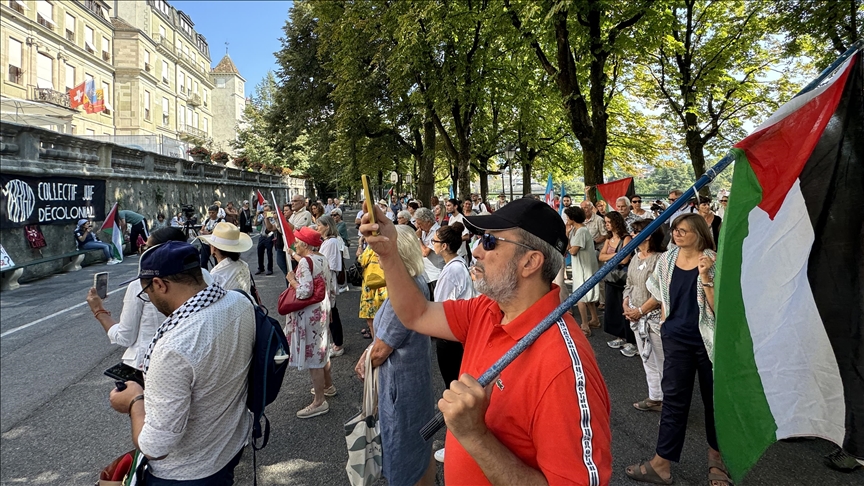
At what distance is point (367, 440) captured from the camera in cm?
288

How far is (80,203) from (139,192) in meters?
3.84

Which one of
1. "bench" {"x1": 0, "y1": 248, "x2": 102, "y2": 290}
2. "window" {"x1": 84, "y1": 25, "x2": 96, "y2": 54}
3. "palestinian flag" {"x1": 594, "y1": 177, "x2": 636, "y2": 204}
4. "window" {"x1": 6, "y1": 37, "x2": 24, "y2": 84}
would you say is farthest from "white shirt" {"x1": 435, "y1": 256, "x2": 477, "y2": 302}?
"window" {"x1": 84, "y1": 25, "x2": 96, "y2": 54}

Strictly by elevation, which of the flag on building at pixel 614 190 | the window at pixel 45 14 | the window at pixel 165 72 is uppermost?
the window at pixel 165 72

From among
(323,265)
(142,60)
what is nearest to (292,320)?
(323,265)

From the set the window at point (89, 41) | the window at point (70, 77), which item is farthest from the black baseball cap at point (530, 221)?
the window at point (89, 41)

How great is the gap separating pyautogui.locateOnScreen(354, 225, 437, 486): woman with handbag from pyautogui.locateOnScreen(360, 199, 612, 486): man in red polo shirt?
0.94m

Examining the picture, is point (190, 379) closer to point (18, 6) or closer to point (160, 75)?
point (18, 6)

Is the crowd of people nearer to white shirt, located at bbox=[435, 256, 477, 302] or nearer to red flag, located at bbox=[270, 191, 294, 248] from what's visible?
white shirt, located at bbox=[435, 256, 477, 302]

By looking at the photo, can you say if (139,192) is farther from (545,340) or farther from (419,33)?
(545,340)

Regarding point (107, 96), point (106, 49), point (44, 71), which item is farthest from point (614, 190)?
point (106, 49)

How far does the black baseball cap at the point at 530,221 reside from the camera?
1.71 metres

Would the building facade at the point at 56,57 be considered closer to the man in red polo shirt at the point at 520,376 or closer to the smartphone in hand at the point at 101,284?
the smartphone in hand at the point at 101,284

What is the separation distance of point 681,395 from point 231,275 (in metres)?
3.88

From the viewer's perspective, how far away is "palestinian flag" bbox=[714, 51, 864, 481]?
2096 mm
